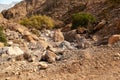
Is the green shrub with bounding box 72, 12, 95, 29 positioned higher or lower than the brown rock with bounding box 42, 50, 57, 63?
lower

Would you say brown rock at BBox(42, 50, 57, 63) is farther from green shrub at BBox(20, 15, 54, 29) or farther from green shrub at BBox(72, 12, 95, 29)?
green shrub at BBox(20, 15, 54, 29)

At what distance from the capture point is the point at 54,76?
31.0ft

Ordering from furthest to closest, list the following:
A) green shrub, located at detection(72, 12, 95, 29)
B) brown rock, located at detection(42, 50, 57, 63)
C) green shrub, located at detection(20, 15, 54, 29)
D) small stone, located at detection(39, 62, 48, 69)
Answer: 1. green shrub, located at detection(20, 15, 54, 29)
2. green shrub, located at detection(72, 12, 95, 29)
3. brown rock, located at detection(42, 50, 57, 63)
4. small stone, located at detection(39, 62, 48, 69)

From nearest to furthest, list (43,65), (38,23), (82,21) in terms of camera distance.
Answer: (43,65), (82,21), (38,23)

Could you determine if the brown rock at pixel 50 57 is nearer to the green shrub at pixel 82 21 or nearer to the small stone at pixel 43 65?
the small stone at pixel 43 65

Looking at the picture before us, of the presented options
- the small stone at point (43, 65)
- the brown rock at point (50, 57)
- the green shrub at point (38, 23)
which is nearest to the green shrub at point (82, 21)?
the green shrub at point (38, 23)

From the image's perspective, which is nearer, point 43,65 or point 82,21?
point 43,65

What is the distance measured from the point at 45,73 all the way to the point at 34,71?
0.44 m

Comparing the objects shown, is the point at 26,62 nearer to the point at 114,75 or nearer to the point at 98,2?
the point at 114,75

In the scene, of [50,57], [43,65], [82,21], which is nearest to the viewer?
[43,65]

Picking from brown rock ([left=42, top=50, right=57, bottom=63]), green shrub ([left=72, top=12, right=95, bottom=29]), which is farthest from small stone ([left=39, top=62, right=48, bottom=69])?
green shrub ([left=72, top=12, right=95, bottom=29])

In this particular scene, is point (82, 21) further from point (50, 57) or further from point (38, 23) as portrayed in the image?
point (50, 57)

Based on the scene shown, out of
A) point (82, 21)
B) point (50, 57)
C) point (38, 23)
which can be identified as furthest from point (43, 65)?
point (38, 23)

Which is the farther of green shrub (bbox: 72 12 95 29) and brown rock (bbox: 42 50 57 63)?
green shrub (bbox: 72 12 95 29)
